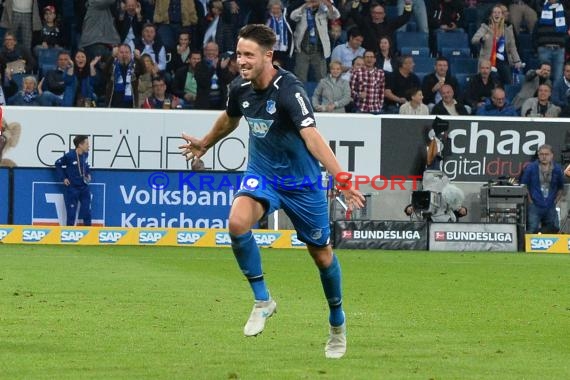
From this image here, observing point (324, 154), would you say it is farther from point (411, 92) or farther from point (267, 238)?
point (411, 92)

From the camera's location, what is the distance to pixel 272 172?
355 inches

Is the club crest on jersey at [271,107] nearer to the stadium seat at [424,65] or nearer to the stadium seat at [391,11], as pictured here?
the stadium seat at [424,65]

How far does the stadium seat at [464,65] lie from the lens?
27.2 meters

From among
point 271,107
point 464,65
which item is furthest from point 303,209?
point 464,65

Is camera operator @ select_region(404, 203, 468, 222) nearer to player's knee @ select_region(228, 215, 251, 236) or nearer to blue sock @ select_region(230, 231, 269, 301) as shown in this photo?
blue sock @ select_region(230, 231, 269, 301)

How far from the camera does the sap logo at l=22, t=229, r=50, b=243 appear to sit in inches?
891

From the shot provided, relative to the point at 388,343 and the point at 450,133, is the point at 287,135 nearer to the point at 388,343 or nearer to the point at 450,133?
the point at 388,343

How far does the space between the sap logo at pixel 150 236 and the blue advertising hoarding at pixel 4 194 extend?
7.88 feet

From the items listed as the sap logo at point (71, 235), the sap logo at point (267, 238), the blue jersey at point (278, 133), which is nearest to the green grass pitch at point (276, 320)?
the blue jersey at point (278, 133)

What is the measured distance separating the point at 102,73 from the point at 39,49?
167 centimetres

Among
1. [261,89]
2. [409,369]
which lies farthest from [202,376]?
[261,89]

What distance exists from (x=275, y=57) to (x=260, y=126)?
53.7ft

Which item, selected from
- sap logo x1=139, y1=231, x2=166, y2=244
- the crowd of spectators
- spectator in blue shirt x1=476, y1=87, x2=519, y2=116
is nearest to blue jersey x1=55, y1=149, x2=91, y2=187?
sap logo x1=139, y1=231, x2=166, y2=244

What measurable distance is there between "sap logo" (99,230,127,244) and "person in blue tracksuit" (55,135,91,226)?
57 cm
